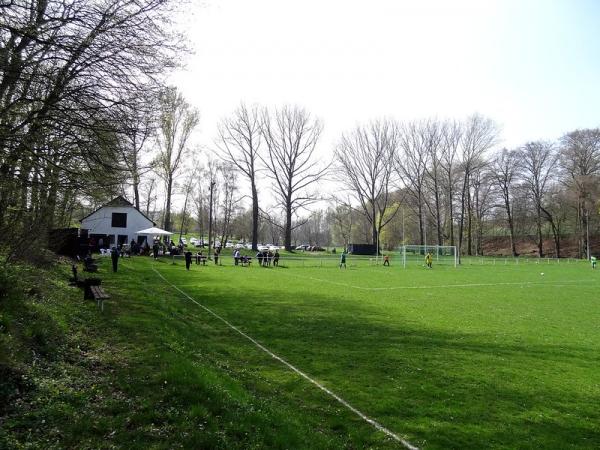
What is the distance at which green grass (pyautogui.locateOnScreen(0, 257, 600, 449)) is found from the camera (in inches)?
172

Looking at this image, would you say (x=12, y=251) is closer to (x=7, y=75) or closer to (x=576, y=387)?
(x=7, y=75)

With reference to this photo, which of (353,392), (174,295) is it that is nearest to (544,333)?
(353,392)

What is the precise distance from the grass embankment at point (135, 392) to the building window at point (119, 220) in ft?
131

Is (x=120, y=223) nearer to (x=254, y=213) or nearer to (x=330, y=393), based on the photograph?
(x=254, y=213)

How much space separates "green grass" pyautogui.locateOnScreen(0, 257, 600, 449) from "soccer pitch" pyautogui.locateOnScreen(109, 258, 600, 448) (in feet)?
0.11

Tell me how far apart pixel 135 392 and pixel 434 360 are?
5.33 metres

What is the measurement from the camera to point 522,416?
18.0ft

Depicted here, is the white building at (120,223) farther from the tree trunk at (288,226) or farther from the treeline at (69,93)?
the treeline at (69,93)

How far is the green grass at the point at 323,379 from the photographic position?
14.3 ft

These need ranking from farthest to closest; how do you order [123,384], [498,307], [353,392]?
[498,307] < [353,392] < [123,384]

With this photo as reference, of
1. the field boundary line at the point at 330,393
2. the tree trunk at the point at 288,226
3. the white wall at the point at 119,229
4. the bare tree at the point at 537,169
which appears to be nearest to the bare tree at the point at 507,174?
the bare tree at the point at 537,169

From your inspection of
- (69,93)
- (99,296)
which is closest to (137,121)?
(69,93)

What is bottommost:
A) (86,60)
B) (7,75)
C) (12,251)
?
(12,251)

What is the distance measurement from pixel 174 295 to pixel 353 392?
10.5 metres
